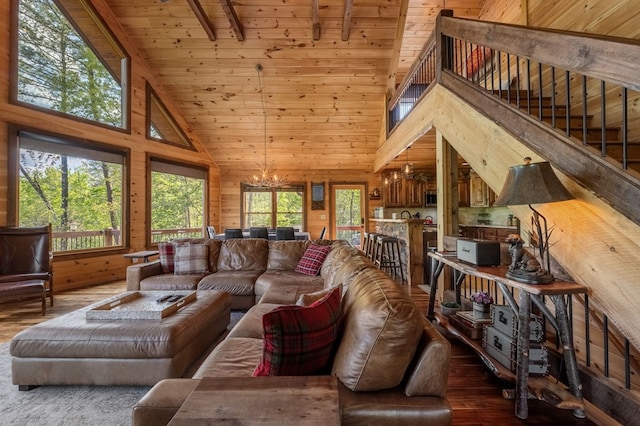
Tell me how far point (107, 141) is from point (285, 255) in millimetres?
4050

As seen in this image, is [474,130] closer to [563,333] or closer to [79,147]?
[563,333]

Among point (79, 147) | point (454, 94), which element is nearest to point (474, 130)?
point (454, 94)

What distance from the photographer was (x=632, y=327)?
1450mm

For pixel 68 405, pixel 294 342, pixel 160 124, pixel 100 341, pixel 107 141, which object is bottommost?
pixel 68 405

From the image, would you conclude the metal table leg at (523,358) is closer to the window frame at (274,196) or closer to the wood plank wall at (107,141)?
the wood plank wall at (107,141)

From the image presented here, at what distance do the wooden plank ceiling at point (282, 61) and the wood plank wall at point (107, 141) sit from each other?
0.24 meters

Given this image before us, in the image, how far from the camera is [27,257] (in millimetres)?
3969

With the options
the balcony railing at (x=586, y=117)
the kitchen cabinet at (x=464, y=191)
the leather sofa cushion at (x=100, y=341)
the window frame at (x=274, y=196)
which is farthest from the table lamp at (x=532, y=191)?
the window frame at (x=274, y=196)

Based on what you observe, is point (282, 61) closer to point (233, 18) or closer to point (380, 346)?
point (233, 18)

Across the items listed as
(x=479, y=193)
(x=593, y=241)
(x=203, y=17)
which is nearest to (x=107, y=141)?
(x=203, y=17)

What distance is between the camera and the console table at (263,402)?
0.83m

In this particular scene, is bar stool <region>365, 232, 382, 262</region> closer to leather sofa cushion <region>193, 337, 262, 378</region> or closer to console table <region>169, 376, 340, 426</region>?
leather sofa cushion <region>193, 337, 262, 378</region>

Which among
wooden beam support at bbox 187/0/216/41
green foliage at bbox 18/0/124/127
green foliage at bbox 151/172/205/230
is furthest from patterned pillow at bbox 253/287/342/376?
green foliage at bbox 151/172/205/230

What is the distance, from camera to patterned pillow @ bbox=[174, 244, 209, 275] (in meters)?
3.77
